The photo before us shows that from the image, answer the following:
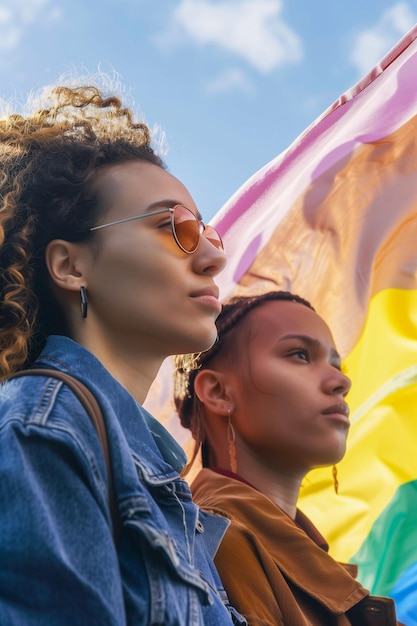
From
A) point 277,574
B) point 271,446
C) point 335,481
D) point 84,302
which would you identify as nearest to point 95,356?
point 84,302

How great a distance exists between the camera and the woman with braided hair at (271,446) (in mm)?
2463

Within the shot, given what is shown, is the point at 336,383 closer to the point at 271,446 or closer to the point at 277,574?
the point at 271,446

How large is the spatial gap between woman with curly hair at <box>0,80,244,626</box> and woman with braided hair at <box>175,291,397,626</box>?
0.36 meters

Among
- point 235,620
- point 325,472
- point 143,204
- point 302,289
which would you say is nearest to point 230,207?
point 302,289

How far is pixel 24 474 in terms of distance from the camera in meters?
1.40

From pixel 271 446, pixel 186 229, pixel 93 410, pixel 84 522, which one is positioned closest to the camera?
pixel 84 522

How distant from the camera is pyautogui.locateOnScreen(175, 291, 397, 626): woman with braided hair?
246cm

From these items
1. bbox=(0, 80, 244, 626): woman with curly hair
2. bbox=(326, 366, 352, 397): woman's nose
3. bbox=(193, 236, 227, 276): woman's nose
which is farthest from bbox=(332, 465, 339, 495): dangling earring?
bbox=(193, 236, 227, 276): woman's nose

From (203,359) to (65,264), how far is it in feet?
4.00

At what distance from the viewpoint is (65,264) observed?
2.17 meters

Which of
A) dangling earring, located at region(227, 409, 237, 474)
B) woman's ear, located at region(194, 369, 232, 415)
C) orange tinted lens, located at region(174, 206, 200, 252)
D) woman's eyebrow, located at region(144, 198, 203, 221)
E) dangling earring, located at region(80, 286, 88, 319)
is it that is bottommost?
dangling earring, located at region(227, 409, 237, 474)

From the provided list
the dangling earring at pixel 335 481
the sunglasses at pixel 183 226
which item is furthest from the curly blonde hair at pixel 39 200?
the dangling earring at pixel 335 481

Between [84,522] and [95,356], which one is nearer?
[84,522]

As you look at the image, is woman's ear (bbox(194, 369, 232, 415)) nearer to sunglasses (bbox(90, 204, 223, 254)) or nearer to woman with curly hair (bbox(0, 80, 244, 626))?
woman with curly hair (bbox(0, 80, 244, 626))
